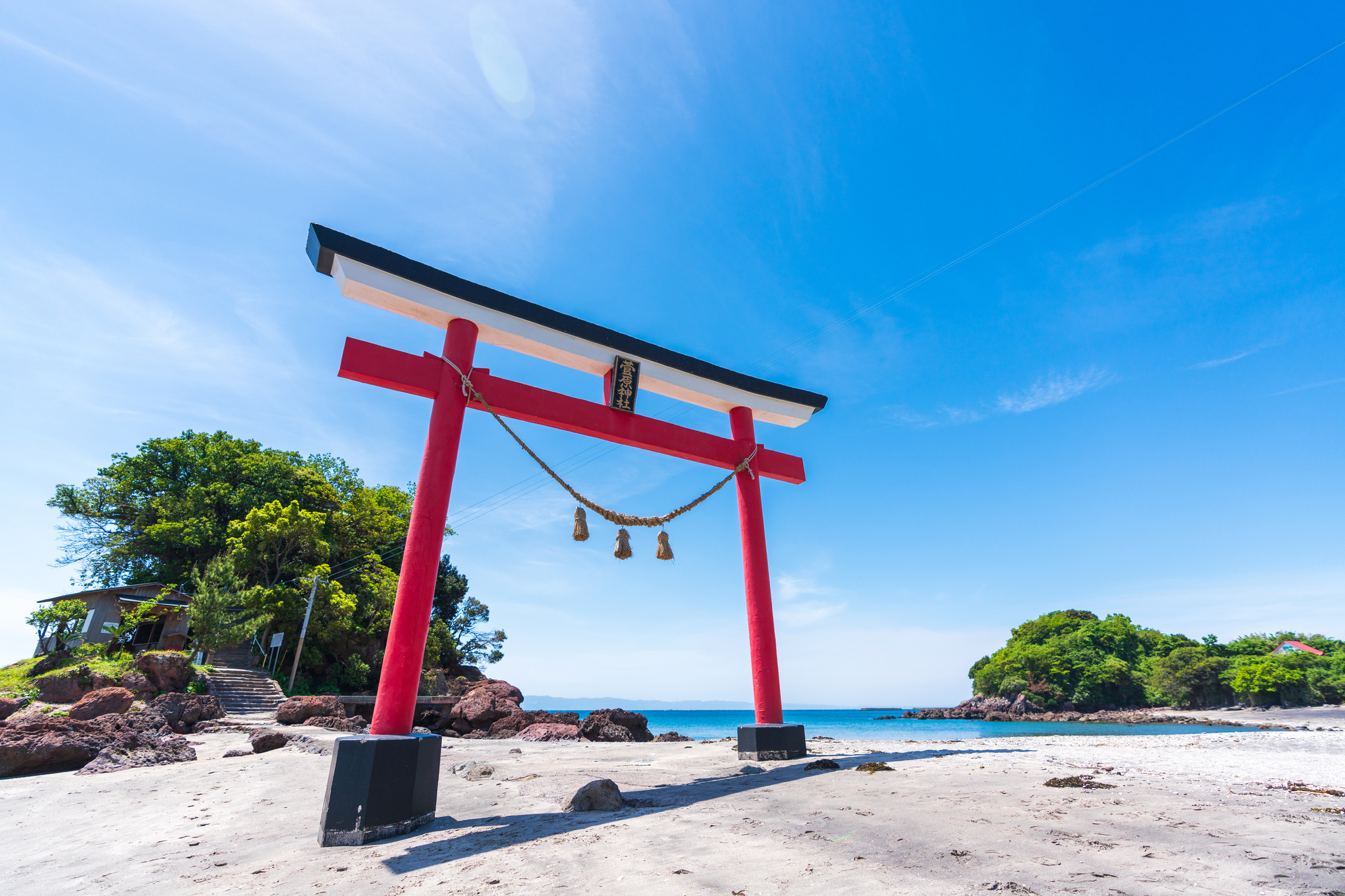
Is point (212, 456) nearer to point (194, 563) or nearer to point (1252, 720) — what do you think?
point (194, 563)

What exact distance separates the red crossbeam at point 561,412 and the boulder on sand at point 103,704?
9.83 m

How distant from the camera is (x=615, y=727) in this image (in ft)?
42.3

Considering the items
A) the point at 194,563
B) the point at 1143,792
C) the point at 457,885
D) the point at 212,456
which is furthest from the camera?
the point at 212,456

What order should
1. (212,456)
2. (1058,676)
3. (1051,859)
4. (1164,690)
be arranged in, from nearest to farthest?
(1051,859)
(212,456)
(1164,690)
(1058,676)

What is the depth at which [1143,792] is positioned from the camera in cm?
434

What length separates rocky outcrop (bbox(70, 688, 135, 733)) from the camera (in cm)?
1013

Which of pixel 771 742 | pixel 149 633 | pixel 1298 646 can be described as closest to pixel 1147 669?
pixel 1298 646

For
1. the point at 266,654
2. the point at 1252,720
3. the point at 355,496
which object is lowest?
the point at 1252,720

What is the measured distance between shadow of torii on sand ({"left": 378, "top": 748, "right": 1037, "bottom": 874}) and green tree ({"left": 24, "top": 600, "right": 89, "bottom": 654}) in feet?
78.2

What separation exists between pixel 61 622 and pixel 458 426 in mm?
24303

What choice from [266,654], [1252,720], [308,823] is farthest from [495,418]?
[1252,720]

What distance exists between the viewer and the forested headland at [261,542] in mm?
20312

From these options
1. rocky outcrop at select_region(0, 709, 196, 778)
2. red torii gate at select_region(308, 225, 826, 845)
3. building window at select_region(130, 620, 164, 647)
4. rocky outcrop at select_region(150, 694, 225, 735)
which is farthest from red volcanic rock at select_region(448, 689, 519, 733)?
building window at select_region(130, 620, 164, 647)

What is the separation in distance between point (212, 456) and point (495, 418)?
25.9 meters
